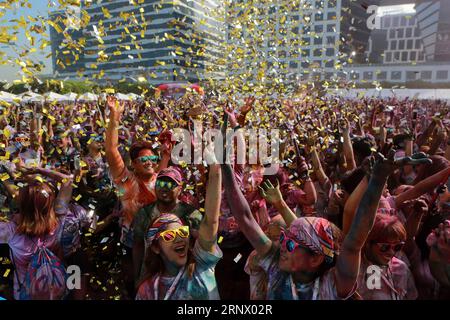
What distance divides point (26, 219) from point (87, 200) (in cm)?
123

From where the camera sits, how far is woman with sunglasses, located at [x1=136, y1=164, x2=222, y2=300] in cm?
215

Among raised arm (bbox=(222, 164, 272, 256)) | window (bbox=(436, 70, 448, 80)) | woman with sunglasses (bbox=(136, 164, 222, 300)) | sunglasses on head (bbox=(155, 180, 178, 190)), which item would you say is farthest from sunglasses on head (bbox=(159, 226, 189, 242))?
window (bbox=(436, 70, 448, 80))

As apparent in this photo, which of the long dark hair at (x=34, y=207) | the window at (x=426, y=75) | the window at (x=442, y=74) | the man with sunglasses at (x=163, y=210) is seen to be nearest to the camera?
the long dark hair at (x=34, y=207)

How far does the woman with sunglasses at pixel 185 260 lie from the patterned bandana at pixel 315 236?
518 mm

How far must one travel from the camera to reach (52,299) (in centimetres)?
251

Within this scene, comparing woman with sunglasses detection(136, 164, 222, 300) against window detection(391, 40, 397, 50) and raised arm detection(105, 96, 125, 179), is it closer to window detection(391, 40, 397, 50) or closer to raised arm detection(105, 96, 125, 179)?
raised arm detection(105, 96, 125, 179)

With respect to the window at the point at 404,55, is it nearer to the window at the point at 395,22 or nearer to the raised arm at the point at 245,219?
the window at the point at 395,22

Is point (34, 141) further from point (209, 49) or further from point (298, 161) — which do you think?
point (298, 161)

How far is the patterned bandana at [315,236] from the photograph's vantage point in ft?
6.23

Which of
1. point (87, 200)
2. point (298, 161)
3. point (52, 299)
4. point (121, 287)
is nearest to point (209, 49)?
point (298, 161)

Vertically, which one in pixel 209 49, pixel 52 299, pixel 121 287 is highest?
pixel 209 49

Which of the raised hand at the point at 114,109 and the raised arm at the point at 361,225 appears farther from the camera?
the raised hand at the point at 114,109

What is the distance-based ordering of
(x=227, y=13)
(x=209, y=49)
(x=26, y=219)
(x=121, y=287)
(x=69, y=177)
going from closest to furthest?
(x=26, y=219) → (x=69, y=177) → (x=121, y=287) → (x=227, y=13) → (x=209, y=49)

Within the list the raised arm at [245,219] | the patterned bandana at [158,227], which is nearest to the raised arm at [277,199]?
the raised arm at [245,219]
